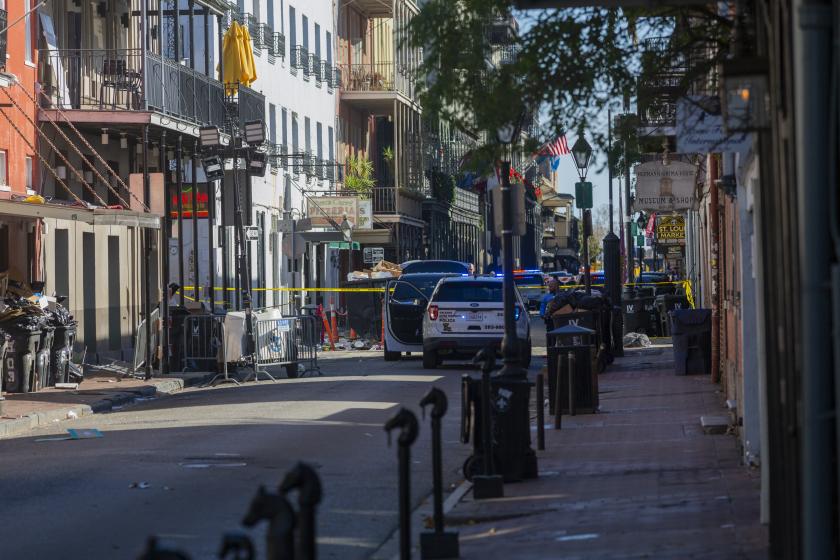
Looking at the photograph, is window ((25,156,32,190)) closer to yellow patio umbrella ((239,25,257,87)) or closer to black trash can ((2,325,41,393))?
black trash can ((2,325,41,393))

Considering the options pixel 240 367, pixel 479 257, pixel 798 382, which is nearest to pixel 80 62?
pixel 240 367

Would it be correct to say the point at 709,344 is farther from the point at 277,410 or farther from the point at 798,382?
the point at 798,382

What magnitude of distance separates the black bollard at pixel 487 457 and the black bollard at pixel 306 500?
649 cm

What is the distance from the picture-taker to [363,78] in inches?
2453

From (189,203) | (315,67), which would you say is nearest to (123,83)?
(189,203)

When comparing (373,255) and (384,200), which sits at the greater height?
(384,200)

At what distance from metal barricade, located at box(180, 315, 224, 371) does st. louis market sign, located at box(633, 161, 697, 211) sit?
25.2ft

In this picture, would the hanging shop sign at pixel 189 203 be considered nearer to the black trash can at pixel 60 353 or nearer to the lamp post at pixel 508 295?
the black trash can at pixel 60 353

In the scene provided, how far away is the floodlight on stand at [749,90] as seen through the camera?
755cm

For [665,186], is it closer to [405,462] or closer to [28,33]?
[28,33]

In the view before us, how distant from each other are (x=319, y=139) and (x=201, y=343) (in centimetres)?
2839

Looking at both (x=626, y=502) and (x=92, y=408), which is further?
(x=92, y=408)

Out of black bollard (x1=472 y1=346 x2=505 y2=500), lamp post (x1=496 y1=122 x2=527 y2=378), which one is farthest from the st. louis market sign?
black bollard (x1=472 y1=346 x2=505 y2=500)

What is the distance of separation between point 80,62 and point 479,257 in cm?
5845
